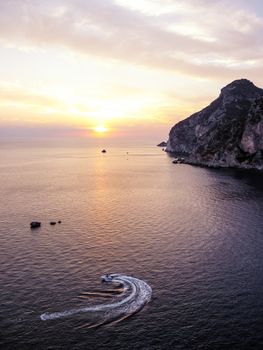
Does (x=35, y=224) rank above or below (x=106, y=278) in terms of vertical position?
above

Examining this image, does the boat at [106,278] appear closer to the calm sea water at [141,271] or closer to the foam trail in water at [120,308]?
the calm sea water at [141,271]

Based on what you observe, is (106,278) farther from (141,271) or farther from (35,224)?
(35,224)

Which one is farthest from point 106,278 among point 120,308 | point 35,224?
point 35,224

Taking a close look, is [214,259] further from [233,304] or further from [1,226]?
[1,226]

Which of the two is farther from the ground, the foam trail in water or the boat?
the boat

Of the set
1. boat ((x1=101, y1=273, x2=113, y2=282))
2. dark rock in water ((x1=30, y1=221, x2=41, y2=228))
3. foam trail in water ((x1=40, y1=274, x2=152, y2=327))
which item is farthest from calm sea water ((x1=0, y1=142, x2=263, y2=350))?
dark rock in water ((x1=30, y1=221, x2=41, y2=228))

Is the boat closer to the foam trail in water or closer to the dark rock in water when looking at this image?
the foam trail in water
